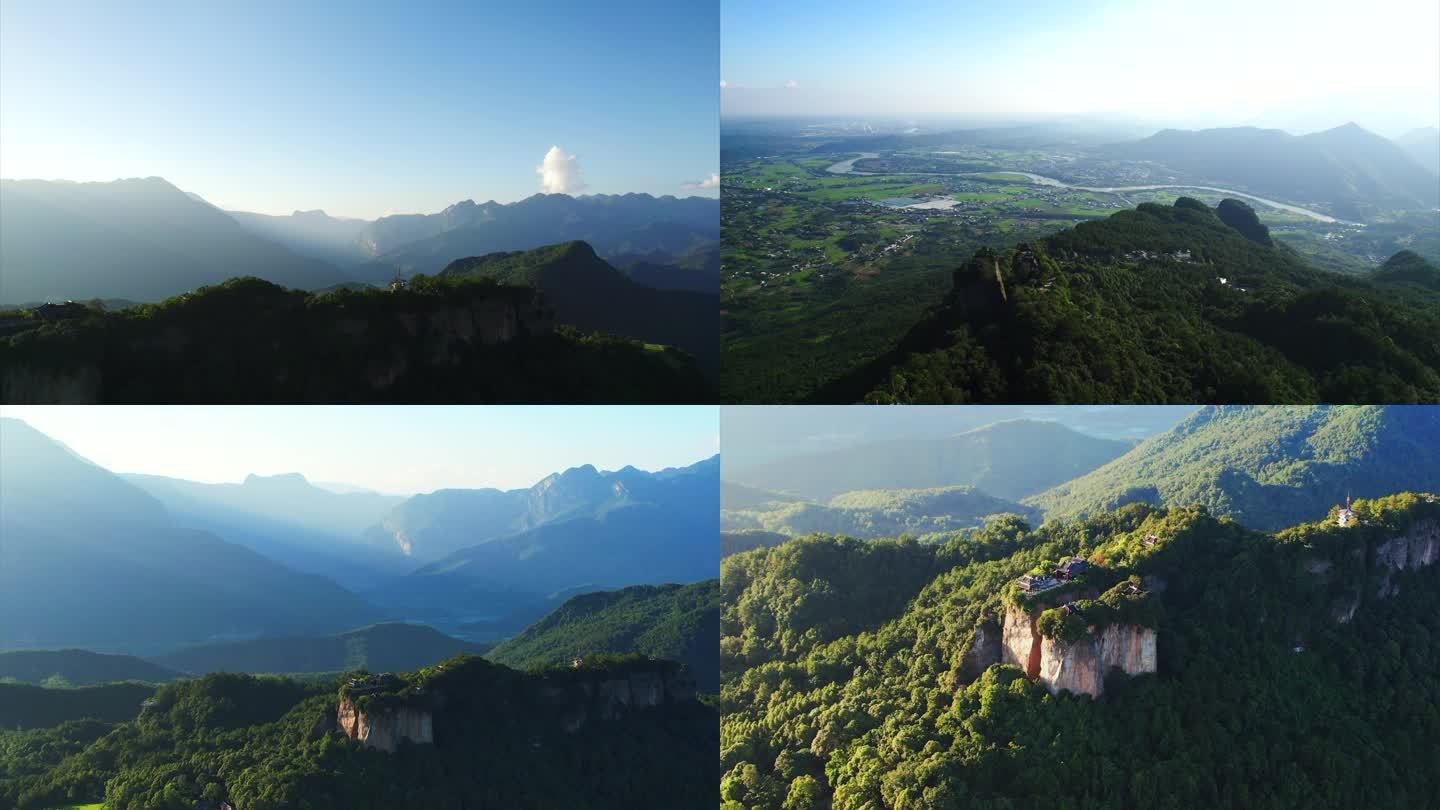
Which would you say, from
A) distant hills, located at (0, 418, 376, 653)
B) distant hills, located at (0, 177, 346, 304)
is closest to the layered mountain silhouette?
distant hills, located at (0, 177, 346, 304)

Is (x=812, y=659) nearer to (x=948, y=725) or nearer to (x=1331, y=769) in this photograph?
(x=948, y=725)

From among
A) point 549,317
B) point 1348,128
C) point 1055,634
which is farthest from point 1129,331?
point 1348,128

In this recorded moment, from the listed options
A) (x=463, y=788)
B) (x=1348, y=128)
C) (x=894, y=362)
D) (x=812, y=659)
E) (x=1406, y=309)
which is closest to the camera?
(x=894, y=362)

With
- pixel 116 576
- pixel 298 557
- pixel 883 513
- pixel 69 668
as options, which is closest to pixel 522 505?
pixel 298 557

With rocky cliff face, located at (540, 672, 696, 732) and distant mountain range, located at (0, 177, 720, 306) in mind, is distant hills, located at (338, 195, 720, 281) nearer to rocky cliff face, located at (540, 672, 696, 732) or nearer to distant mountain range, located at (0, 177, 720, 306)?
distant mountain range, located at (0, 177, 720, 306)

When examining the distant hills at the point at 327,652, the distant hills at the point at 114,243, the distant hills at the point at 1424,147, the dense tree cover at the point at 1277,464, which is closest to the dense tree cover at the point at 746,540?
the dense tree cover at the point at 1277,464

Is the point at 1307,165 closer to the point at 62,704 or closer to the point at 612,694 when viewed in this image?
the point at 612,694
